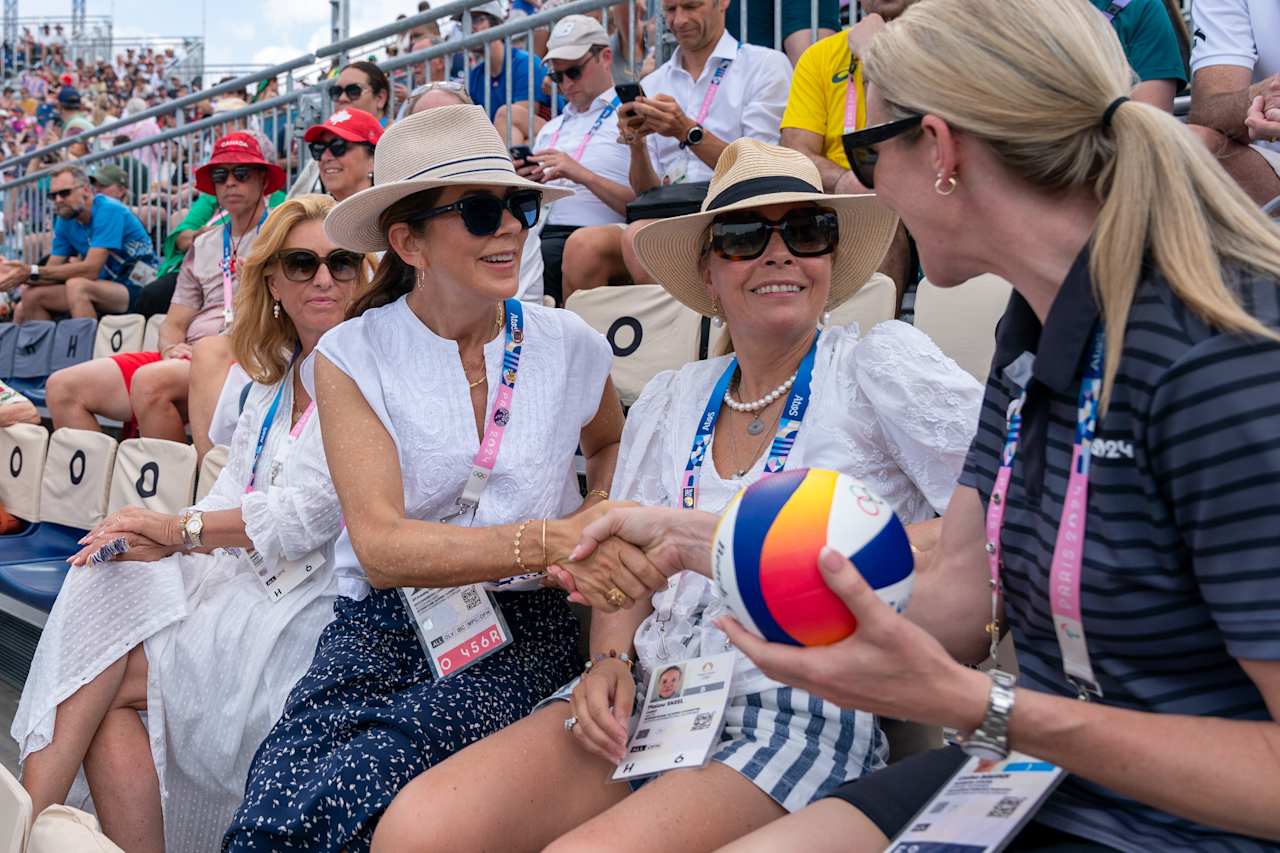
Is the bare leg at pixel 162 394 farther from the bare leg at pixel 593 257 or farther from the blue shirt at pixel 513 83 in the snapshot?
the blue shirt at pixel 513 83

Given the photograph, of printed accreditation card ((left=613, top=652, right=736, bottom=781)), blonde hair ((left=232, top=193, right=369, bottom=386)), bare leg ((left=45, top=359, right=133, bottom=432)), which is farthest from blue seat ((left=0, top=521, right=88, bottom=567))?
printed accreditation card ((left=613, top=652, right=736, bottom=781))

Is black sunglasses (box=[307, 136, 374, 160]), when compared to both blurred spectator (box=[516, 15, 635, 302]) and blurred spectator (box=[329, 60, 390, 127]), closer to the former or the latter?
blurred spectator (box=[516, 15, 635, 302])

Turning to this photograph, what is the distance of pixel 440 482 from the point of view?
9.36 feet

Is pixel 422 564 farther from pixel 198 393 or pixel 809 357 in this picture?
pixel 198 393

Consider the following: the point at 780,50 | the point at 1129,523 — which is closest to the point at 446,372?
the point at 1129,523

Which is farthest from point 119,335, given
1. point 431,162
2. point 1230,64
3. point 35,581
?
point 1230,64

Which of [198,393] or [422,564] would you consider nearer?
[422,564]

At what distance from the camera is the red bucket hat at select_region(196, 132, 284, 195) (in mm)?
6375

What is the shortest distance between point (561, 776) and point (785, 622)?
1.03 m

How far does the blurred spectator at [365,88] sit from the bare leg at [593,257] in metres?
2.63

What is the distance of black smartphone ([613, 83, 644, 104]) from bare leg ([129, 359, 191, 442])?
258 centimetres

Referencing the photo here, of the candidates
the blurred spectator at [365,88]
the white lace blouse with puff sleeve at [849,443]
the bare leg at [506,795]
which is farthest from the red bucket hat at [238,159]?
the bare leg at [506,795]

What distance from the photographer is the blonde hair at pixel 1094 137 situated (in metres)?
1.41

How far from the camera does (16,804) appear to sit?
1.77 metres
